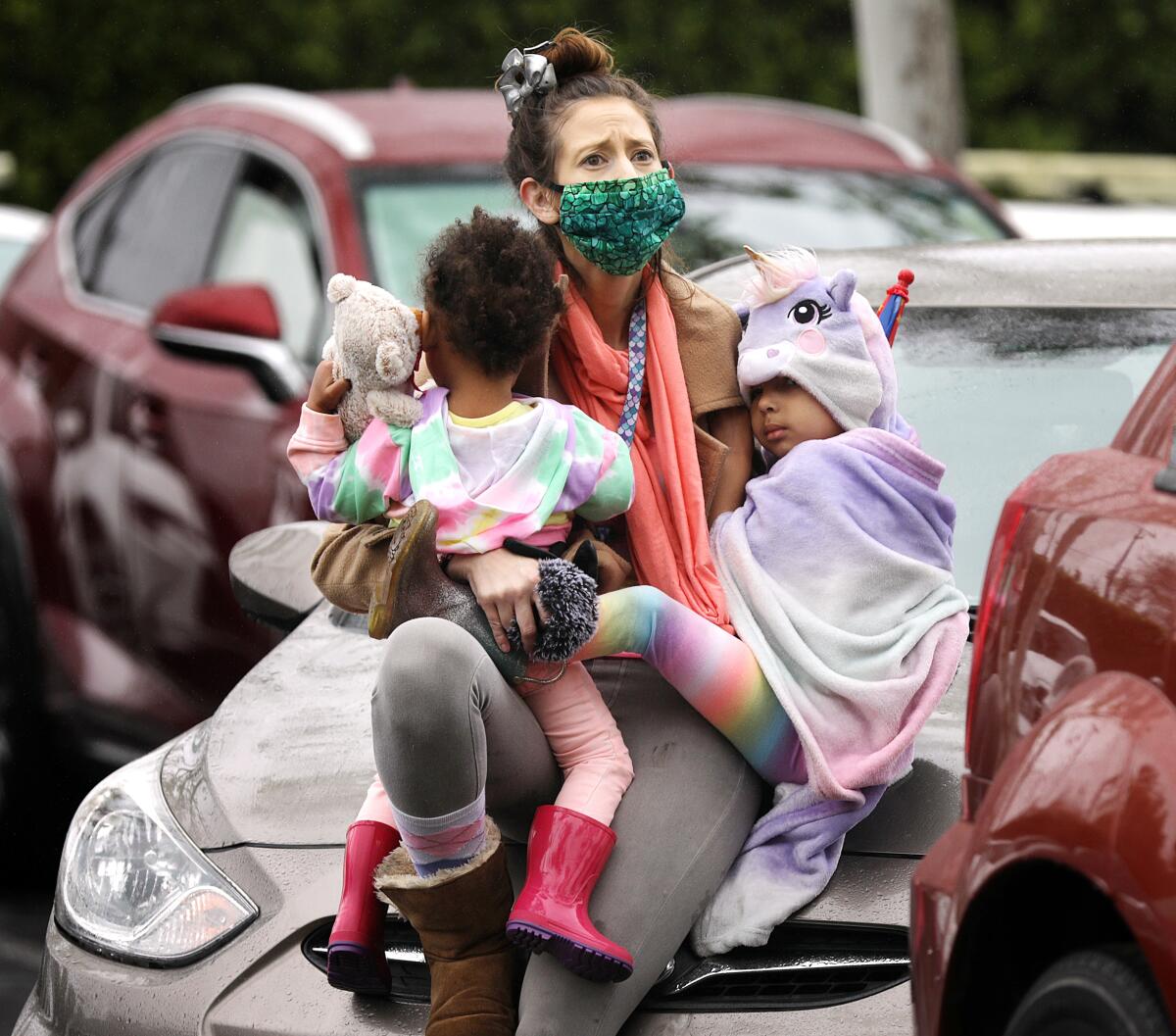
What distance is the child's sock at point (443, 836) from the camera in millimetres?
2721

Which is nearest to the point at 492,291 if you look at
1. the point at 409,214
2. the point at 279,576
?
the point at 279,576

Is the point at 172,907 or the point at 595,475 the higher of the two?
the point at 595,475

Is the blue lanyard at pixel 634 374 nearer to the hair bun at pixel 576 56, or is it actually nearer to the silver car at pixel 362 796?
the hair bun at pixel 576 56

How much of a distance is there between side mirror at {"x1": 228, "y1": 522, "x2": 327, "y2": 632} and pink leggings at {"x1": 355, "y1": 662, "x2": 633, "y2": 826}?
0.94 meters

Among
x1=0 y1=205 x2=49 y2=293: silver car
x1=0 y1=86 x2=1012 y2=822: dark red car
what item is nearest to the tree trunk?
x1=0 y1=86 x2=1012 y2=822: dark red car

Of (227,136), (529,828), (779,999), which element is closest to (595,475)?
(529,828)

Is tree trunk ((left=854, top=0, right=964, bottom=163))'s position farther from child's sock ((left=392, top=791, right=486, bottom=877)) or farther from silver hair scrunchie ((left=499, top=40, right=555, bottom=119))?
child's sock ((left=392, top=791, right=486, bottom=877))

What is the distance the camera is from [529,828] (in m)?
3.01

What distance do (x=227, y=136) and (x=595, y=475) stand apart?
3.64 meters

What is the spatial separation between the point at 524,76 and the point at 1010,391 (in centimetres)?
96

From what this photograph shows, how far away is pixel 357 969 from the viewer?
2871 millimetres

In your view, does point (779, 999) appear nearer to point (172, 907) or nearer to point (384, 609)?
point (384, 609)

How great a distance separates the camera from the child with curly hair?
2836 mm

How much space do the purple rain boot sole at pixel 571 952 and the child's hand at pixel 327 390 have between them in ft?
2.44
